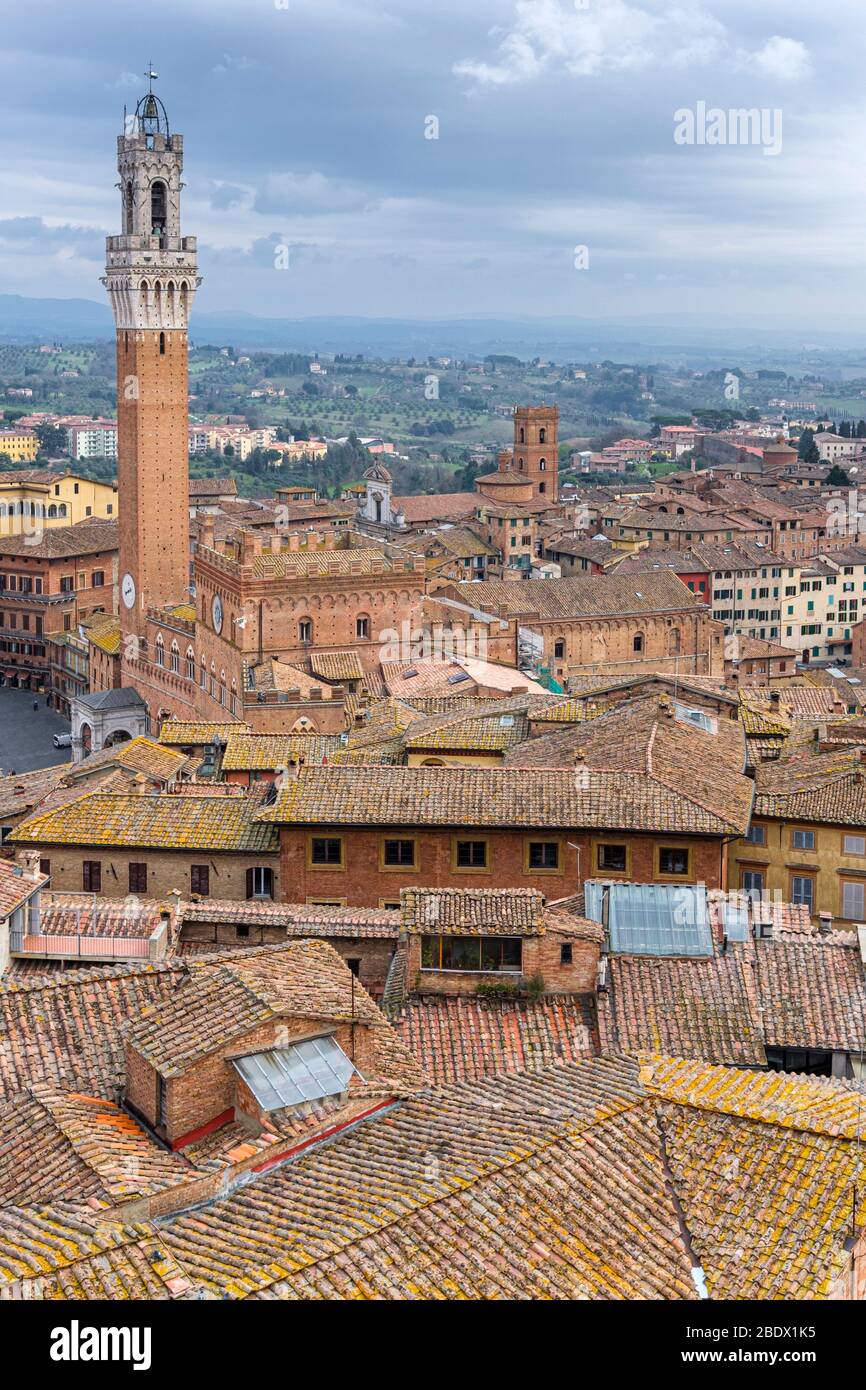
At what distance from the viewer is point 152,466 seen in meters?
55.8

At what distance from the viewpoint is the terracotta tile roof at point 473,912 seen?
15.8m

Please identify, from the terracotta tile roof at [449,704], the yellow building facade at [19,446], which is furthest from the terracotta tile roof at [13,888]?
the yellow building facade at [19,446]

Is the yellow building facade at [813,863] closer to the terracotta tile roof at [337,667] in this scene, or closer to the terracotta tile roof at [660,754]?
the terracotta tile roof at [660,754]

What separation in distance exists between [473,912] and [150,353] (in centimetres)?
4172

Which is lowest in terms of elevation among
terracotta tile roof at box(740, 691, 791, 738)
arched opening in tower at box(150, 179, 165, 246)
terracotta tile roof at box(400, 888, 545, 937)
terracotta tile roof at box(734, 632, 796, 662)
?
terracotta tile roof at box(734, 632, 796, 662)

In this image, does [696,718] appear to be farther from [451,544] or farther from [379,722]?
[451,544]

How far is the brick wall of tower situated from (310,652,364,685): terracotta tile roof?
530 inches

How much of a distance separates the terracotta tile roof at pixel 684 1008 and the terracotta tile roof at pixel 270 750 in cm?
1026

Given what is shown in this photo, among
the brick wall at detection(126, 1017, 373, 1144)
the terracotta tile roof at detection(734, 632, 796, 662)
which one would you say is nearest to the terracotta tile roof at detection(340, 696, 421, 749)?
the brick wall at detection(126, 1017, 373, 1144)

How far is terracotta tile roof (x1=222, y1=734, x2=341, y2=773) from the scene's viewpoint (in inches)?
1027

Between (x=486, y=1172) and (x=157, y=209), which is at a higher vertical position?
(x=157, y=209)

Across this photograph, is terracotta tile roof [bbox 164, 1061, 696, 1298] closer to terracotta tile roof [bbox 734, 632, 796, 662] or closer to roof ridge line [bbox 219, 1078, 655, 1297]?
roof ridge line [bbox 219, 1078, 655, 1297]

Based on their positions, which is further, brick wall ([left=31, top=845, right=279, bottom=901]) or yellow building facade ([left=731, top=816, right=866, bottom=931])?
yellow building facade ([left=731, top=816, right=866, bottom=931])

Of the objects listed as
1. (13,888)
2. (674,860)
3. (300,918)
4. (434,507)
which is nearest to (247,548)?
(674,860)
